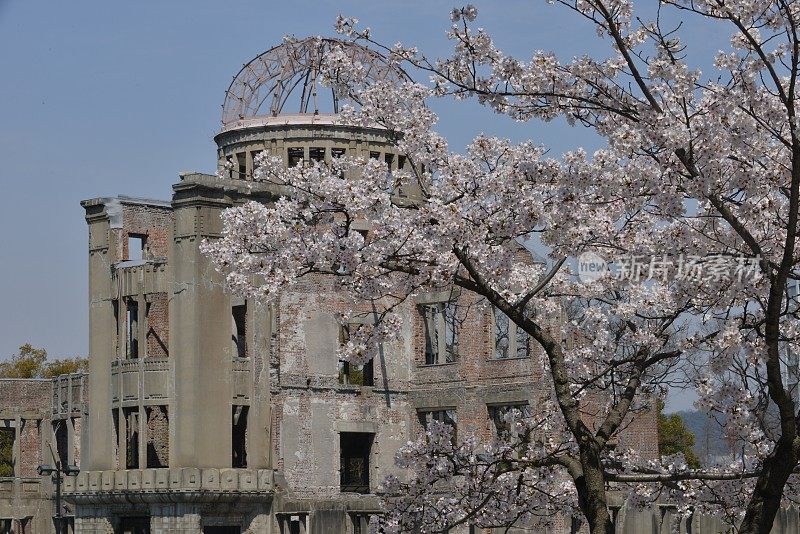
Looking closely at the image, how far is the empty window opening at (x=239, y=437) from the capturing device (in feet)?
130

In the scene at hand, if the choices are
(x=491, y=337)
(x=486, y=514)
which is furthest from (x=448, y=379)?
(x=486, y=514)

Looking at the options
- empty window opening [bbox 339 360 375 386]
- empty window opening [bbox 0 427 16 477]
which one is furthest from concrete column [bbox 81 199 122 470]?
empty window opening [bbox 0 427 16 477]

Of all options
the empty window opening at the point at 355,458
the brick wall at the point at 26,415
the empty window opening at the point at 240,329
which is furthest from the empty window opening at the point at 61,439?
the empty window opening at the point at 355,458

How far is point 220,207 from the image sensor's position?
39375 millimetres

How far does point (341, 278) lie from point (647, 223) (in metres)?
3.92

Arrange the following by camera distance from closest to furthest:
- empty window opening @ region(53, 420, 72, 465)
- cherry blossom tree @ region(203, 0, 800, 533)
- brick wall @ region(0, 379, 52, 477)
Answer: cherry blossom tree @ region(203, 0, 800, 533), empty window opening @ region(53, 420, 72, 465), brick wall @ region(0, 379, 52, 477)

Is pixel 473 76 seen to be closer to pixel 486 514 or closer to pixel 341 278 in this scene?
pixel 341 278

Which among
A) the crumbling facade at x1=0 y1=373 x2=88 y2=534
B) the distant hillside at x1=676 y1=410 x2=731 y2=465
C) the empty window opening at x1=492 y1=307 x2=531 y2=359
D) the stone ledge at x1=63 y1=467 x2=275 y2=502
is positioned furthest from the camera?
the crumbling facade at x1=0 y1=373 x2=88 y2=534

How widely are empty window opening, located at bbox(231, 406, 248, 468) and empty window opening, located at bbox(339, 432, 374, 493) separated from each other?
9.64ft

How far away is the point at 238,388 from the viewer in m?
39.3

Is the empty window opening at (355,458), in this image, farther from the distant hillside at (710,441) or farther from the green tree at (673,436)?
the green tree at (673,436)

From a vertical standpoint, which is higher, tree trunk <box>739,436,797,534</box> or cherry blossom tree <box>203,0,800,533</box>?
cherry blossom tree <box>203,0,800,533</box>

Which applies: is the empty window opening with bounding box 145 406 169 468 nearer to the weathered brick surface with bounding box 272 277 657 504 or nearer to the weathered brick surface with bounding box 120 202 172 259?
the weathered brick surface with bounding box 272 277 657 504

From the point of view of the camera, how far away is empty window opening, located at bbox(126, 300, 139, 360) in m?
41.2
